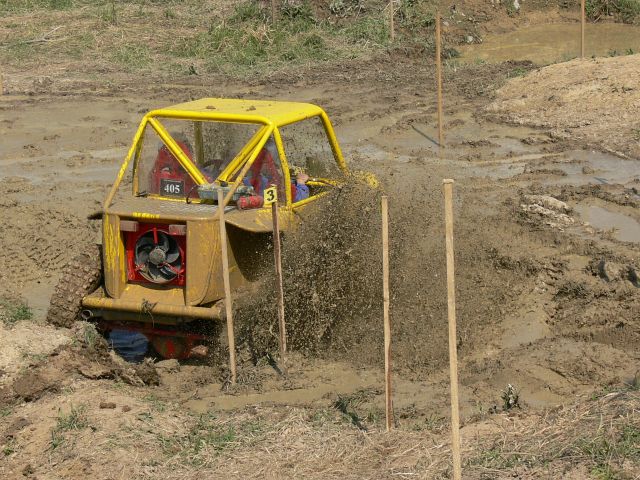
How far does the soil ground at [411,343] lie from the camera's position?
6.27 m

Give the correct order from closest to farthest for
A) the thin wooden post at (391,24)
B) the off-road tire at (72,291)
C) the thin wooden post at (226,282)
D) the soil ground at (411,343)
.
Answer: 1. the soil ground at (411,343)
2. the thin wooden post at (226,282)
3. the off-road tire at (72,291)
4. the thin wooden post at (391,24)

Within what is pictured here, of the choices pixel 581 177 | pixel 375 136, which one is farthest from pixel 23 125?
pixel 581 177

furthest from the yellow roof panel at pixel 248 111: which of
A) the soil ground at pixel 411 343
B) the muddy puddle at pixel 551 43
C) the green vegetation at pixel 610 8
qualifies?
the green vegetation at pixel 610 8

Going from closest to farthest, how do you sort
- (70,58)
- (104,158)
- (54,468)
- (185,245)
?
(54,468) < (185,245) < (104,158) < (70,58)

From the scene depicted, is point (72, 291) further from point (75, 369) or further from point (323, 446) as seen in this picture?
point (323, 446)

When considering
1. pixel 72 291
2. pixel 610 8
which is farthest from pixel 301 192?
pixel 610 8

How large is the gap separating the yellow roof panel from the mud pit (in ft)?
2.81

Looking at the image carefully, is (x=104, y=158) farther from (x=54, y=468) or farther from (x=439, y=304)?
(x=54, y=468)

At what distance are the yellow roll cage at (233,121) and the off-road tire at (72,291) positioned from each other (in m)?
0.52

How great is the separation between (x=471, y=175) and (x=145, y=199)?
20.0 ft

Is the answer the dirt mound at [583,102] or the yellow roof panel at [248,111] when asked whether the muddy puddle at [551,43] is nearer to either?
the dirt mound at [583,102]

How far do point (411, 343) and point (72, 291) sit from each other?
2.57 meters

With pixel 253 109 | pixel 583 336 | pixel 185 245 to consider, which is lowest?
pixel 583 336

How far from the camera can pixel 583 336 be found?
8.54 m
